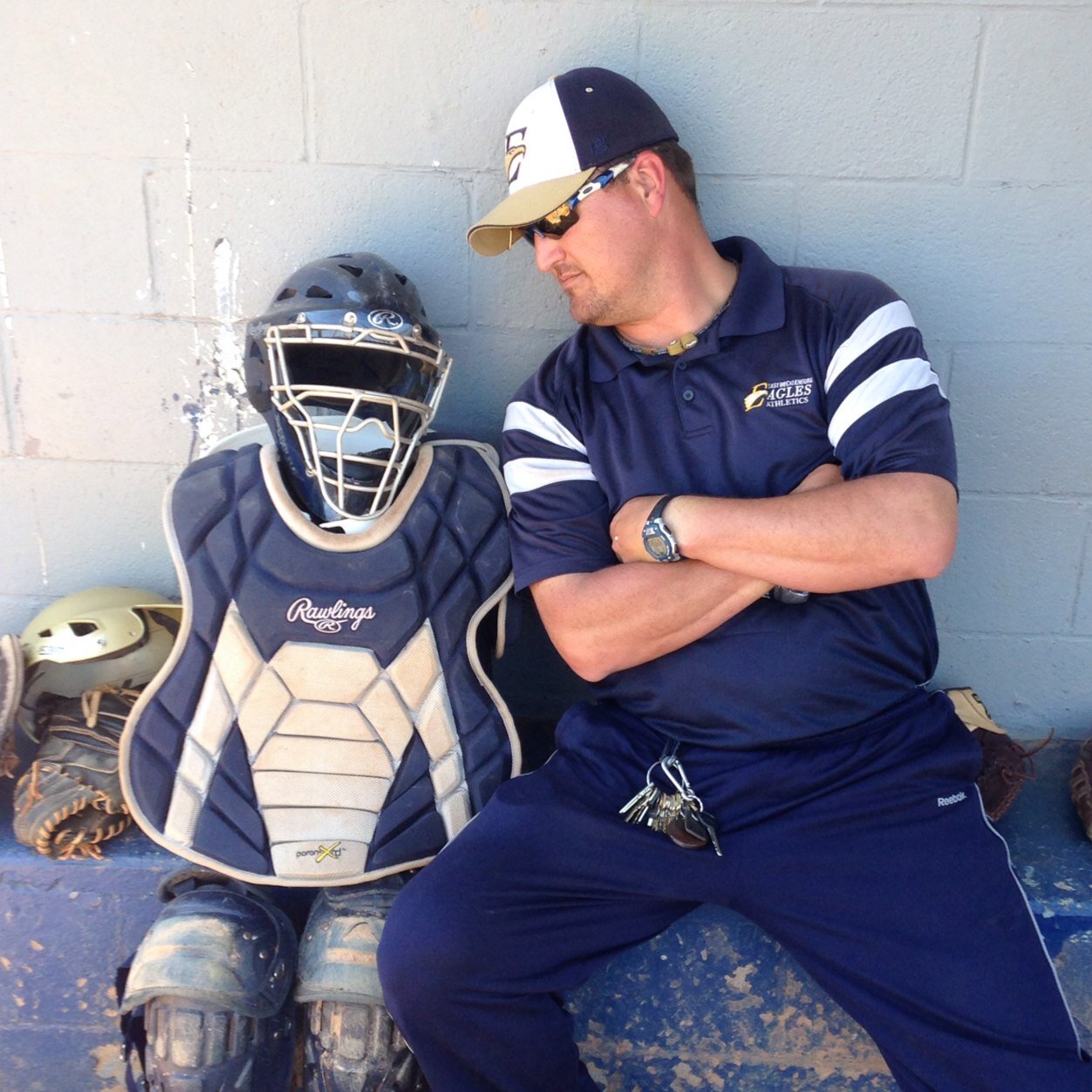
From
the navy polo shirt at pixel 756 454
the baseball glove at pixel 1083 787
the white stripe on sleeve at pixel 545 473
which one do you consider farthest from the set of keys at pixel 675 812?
the baseball glove at pixel 1083 787

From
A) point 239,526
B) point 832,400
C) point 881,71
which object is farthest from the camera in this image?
point 881,71

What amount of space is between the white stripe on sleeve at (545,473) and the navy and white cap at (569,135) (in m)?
0.47

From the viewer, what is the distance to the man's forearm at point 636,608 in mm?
1817

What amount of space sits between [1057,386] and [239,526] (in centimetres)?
189

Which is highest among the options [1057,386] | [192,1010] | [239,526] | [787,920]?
[1057,386]

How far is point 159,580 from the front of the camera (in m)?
2.60

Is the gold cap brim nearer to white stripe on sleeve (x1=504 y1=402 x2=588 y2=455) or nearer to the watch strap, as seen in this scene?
white stripe on sleeve (x1=504 y1=402 x2=588 y2=455)

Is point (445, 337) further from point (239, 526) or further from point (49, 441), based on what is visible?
point (49, 441)

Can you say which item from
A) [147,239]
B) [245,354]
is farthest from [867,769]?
[147,239]

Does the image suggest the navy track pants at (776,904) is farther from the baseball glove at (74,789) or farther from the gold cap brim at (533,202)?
the gold cap brim at (533,202)

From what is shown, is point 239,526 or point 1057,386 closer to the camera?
point 239,526

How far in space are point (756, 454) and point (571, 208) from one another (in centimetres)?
60

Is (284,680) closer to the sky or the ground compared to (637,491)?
closer to the ground

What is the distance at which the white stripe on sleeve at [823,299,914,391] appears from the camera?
1.89 metres
